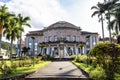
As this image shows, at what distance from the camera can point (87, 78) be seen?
46.3 ft

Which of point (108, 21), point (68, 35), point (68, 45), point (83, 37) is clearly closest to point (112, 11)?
point (108, 21)

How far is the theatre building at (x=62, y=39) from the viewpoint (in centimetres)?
6078

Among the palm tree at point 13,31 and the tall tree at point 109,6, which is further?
the tall tree at point 109,6

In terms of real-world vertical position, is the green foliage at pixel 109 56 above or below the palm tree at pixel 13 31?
below

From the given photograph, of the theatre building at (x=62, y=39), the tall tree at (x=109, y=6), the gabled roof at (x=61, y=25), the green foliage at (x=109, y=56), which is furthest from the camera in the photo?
the gabled roof at (x=61, y=25)

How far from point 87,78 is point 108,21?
32229 mm

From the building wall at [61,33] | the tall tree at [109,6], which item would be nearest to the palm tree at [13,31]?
the tall tree at [109,6]

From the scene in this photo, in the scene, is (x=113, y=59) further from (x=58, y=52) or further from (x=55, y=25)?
(x=55, y=25)

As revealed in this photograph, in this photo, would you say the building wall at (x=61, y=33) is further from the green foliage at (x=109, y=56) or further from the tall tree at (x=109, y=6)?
the green foliage at (x=109, y=56)

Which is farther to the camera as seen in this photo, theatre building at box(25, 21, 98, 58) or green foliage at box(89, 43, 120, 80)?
theatre building at box(25, 21, 98, 58)

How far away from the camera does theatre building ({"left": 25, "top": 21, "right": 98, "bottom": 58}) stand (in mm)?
60781

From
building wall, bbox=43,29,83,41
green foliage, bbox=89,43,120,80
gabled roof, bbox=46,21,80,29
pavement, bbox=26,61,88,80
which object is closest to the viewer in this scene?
green foliage, bbox=89,43,120,80

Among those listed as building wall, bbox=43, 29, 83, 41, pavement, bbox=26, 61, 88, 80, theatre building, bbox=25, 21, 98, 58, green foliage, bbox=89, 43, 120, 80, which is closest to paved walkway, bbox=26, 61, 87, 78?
pavement, bbox=26, 61, 88, 80

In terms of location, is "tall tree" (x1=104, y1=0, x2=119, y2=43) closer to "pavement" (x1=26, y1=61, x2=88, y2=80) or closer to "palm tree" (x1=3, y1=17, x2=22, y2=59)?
"palm tree" (x1=3, y1=17, x2=22, y2=59)
